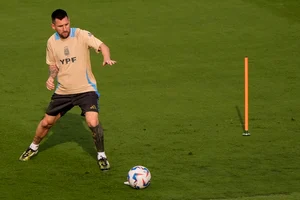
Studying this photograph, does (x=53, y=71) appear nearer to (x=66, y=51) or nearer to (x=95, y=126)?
(x=66, y=51)

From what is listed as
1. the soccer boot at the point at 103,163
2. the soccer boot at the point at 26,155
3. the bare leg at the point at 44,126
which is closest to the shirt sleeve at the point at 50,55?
the bare leg at the point at 44,126

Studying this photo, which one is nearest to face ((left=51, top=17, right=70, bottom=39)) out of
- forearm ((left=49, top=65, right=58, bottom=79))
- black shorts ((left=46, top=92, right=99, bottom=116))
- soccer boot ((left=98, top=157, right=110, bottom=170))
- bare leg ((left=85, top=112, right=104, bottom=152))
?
forearm ((left=49, top=65, right=58, bottom=79))

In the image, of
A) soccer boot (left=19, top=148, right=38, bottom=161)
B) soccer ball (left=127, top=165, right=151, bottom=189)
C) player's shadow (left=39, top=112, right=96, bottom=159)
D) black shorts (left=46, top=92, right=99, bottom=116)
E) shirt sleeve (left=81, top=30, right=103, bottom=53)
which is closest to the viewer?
soccer ball (left=127, top=165, right=151, bottom=189)

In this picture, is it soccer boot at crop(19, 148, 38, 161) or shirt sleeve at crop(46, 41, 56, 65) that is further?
soccer boot at crop(19, 148, 38, 161)

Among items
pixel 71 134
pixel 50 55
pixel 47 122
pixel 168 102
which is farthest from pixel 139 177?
pixel 168 102

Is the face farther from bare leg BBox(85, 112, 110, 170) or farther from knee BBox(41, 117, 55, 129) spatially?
knee BBox(41, 117, 55, 129)

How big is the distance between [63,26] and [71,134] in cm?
301

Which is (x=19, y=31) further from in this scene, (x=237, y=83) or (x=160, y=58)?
(x=237, y=83)

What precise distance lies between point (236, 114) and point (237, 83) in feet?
6.91

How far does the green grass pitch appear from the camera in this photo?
13.1 metres

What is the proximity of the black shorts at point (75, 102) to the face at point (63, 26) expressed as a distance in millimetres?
1037

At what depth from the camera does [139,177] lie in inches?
497

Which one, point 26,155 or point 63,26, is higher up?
point 63,26

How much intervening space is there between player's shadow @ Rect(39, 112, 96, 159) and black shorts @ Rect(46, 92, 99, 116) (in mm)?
1112
